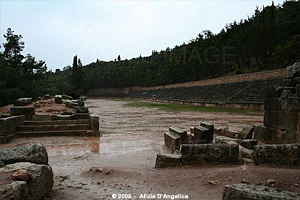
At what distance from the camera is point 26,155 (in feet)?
14.1

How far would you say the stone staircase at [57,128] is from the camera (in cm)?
1065

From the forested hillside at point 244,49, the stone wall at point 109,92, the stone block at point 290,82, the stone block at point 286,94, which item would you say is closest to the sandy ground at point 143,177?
the stone block at point 286,94

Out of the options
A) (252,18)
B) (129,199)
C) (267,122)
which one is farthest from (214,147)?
(252,18)

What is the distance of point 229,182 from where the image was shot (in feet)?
14.0

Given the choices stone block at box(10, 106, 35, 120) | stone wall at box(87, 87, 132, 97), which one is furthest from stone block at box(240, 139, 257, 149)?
stone wall at box(87, 87, 132, 97)

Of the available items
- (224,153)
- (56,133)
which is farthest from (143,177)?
(56,133)

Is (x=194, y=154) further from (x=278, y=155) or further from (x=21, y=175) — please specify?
(x=21, y=175)

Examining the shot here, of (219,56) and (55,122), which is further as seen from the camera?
(219,56)

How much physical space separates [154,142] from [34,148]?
563 cm

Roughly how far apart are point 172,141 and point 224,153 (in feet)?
8.97

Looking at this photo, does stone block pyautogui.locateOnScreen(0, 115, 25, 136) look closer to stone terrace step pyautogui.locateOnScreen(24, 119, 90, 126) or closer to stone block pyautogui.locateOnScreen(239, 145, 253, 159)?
stone terrace step pyautogui.locateOnScreen(24, 119, 90, 126)

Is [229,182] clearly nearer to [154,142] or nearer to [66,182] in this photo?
[66,182]

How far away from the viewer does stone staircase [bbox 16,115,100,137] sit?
10.6 meters

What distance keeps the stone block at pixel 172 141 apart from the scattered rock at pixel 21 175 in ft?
16.8
